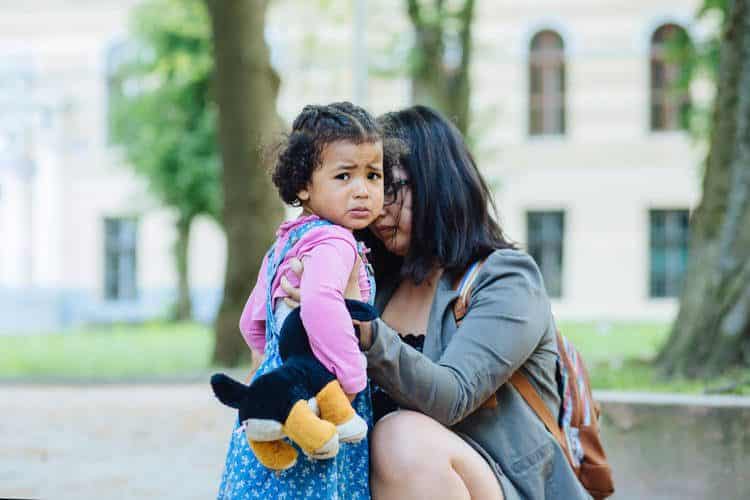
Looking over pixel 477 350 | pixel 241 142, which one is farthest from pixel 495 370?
pixel 241 142

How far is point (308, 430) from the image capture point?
8.00 ft

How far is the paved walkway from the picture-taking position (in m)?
5.20

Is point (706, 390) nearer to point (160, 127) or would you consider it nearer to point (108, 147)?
point (160, 127)

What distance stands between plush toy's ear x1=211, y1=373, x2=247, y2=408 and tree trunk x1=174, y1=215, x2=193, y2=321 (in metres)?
26.0

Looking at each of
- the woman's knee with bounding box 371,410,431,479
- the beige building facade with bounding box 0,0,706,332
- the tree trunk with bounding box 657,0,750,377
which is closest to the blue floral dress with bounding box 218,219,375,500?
the woman's knee with bounding box 371,410,431,479

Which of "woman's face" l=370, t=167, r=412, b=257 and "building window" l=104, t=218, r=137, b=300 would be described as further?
"building window" l=104, t=218, r=137, b=300

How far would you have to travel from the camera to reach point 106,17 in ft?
104

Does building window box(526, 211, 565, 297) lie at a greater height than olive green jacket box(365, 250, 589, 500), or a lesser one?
lesser

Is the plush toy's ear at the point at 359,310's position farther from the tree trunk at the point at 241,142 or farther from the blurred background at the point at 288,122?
the blurred background at the point at 288,122

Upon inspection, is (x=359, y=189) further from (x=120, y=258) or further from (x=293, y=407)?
(x=120, y=258)

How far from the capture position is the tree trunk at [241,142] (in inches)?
466

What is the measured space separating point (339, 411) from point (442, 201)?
33.5 inches

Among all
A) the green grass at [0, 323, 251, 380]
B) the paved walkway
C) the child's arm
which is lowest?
the green grass at [0, 323, 251, 380]

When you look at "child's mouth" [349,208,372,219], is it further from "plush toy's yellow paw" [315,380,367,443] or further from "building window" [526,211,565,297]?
"building window" [526,211,565,297]
